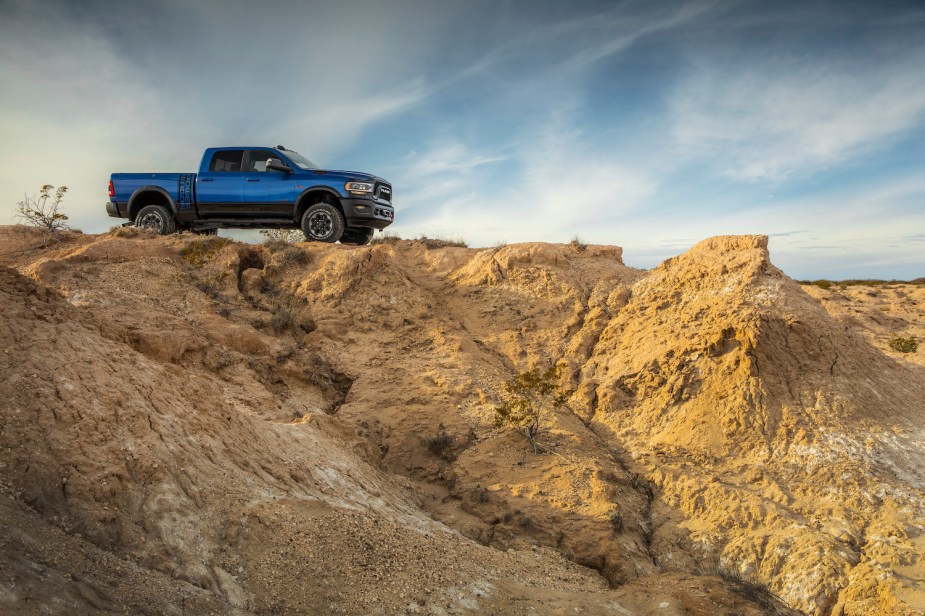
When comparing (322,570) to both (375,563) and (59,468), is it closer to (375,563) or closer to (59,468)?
(375,563)

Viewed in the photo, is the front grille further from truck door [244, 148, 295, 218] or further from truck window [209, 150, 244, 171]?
truck window [209, 150, 244, 171]

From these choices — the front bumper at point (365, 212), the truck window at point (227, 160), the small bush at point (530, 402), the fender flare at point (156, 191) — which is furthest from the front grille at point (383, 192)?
the small bush at point (530, 402)

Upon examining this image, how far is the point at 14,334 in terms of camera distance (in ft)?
20.3

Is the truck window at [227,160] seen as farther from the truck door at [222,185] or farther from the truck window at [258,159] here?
the truck window at [258,159]

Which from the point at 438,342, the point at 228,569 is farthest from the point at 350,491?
the point at 438,342

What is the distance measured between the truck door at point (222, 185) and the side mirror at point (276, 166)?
81cm

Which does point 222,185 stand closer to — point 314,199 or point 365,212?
point 314,199

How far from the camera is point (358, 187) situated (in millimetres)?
13547

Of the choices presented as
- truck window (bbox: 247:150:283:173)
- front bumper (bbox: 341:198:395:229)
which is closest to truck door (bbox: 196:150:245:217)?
truck window (bbox: 247:150:283:173)

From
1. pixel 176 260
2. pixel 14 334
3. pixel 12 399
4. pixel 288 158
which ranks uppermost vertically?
pixel 288 158

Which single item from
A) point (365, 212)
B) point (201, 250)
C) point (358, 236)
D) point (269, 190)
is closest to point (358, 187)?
point (365, 212)

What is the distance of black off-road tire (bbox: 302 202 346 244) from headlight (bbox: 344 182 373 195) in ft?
2.03

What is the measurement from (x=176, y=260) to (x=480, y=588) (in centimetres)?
1048

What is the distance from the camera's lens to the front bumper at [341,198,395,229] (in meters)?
13.6
